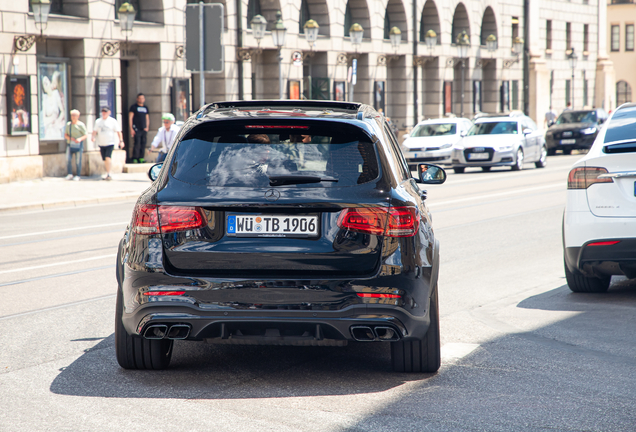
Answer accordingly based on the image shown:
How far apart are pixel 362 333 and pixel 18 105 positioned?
752 inches

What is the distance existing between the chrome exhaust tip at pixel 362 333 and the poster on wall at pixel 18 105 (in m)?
18.7

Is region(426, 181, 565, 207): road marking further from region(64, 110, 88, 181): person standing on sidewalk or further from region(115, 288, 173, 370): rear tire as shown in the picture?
region(115, 288, 173, 370): rear tire

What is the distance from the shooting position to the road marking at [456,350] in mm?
5820

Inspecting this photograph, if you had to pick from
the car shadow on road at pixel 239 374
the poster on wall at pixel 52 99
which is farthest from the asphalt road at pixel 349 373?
the poster on wall at pixel 52 99

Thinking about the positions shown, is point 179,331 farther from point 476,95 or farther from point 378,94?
point 476,95

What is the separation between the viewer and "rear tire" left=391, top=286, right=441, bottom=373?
526cm

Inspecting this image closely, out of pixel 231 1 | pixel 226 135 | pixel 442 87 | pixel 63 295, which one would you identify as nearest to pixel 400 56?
pixel 442 87

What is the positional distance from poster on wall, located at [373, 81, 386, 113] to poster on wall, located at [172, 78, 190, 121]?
41.7 feet

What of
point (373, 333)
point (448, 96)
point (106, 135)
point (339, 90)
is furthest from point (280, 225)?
point (448, 96)

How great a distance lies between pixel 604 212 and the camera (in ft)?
24.1

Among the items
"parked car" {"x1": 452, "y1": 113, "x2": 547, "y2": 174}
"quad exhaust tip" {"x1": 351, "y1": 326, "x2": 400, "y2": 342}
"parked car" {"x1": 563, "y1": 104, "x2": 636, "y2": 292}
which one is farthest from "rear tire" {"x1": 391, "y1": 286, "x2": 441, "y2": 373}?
"parked car" {"x1": 452, "y1": 113, "x2": 547, "y2": 174}

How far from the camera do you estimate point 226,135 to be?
5.11 metres

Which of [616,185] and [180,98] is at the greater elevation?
[180,98]

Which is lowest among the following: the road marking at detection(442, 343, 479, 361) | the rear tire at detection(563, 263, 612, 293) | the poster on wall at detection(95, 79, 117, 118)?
the road marking at detection(442, 343, 479, 361)
